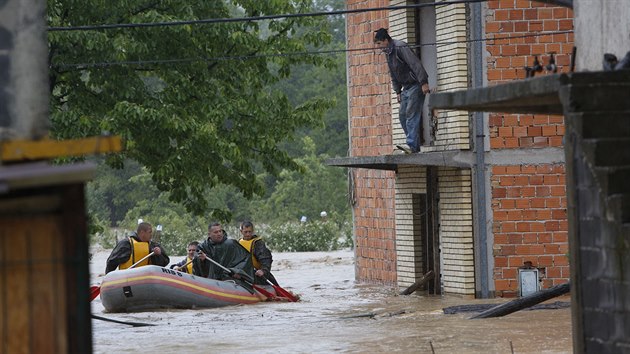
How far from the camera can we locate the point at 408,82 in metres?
23.0

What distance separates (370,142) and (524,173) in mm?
4744

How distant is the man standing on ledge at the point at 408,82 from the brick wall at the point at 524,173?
1.21 m

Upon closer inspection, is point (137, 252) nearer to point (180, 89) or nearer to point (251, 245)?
point (251, 245)

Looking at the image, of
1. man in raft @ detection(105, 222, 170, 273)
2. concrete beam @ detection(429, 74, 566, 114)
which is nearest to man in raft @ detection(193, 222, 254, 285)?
man in raft @ detection(105, 222, 170, 273)

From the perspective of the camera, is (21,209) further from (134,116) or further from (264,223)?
(264,223)

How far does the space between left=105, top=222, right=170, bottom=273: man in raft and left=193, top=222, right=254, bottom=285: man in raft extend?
885mm

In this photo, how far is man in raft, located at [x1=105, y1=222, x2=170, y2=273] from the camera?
23.8m

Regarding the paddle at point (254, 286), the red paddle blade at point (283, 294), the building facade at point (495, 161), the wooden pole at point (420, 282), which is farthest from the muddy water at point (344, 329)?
the building facade at point (495, 161)

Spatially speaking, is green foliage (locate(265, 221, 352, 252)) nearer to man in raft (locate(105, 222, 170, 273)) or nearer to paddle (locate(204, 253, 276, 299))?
paddle (locate(204, 253, 276, 299))

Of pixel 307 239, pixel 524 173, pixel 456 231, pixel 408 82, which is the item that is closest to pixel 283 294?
pixel 456 231

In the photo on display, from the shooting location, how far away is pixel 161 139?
23.5 metres

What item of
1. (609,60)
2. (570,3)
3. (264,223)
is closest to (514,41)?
(570,3)

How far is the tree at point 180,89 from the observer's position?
22672 millimetres

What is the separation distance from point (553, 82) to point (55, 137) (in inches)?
551
